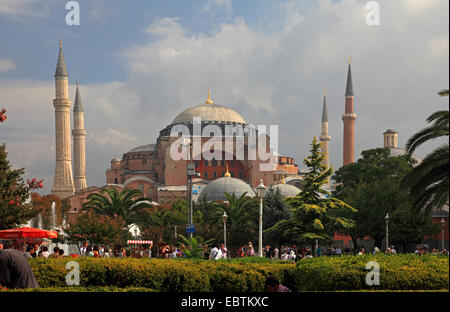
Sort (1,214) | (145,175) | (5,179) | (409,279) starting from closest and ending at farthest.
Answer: (409,279) < (1,214) < (5,179) < (145,175)

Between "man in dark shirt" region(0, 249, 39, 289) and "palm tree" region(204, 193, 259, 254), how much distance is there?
23.9 meters

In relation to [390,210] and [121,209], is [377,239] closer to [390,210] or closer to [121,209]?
[390,210]

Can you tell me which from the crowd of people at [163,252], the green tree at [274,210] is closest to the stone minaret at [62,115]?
the green tree at [274,210]

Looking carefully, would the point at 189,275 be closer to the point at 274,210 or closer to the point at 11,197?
the point at 11,197

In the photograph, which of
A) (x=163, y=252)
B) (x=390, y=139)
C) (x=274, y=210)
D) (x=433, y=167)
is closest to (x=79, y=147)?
(x=390, y=139)

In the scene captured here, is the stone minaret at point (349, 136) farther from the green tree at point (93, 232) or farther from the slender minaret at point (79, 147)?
the green tree at point (93, 232)

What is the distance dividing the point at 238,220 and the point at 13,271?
29.8 m

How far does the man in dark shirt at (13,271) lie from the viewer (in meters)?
7.50

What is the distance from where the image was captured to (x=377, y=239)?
3809cm

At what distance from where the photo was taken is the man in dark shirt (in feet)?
24.6

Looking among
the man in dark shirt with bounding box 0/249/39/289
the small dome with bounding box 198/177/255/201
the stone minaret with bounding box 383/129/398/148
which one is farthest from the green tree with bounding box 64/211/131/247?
the stone minaret with bounding box 383/129/398/148
